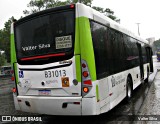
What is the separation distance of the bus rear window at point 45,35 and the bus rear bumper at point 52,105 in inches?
42.6

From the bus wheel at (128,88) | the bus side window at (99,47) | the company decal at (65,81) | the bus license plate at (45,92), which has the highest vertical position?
the bus side window at (99,47)

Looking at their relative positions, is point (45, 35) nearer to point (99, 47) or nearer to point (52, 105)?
point (99, 47)

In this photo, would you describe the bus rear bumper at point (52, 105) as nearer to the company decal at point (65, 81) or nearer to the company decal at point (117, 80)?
the company decal at point (65, 81)

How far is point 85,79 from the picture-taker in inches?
191

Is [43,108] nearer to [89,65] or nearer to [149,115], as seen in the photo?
[89,65]

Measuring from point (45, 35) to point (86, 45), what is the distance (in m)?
1.22

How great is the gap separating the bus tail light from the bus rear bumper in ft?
0.75

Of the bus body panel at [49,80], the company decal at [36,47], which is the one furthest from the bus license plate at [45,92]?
the company decal at [36,47]

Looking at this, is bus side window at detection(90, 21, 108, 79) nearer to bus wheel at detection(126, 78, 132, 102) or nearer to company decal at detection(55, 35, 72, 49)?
company decal at detection(55, 35, 72, 49)

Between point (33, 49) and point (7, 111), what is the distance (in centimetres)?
386

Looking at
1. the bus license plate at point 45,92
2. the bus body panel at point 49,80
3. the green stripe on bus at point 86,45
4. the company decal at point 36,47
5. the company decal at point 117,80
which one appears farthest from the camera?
the company decal at point 117,80

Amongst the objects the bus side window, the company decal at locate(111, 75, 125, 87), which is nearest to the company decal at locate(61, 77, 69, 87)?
the bus side window

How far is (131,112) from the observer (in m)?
6.79

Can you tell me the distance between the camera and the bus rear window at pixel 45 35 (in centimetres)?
509
